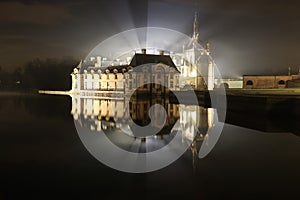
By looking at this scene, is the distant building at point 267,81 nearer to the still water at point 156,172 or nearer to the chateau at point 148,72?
the chateau at point 148,72

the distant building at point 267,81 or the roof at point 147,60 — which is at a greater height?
the roof at point 147,60

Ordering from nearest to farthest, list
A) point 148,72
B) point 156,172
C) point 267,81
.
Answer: point 156,172 < point 148,72 < point 267,81

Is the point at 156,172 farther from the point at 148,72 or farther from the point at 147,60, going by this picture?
the point at 147,60

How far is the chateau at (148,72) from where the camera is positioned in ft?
182

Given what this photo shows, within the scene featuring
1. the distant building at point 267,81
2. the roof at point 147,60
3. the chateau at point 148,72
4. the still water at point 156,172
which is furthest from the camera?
the distant building at point 267,81

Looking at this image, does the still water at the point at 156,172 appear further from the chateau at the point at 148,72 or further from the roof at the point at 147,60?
the roof at the point at 147,60

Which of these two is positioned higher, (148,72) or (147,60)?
(147,60)

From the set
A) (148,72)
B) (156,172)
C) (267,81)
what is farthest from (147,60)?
(156,172)

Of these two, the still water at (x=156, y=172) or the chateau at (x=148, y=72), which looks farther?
the chateau at (x=148, y=72)

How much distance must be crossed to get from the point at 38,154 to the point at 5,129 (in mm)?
6289

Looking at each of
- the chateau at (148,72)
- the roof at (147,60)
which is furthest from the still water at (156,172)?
the roof at (147,60)

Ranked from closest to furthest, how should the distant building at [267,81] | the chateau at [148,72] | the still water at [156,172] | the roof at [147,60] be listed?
1. the still water at [156,172]
2. the chateau at [148,72]
3. the roof at [147,60]
4. the distant building at [267,81]

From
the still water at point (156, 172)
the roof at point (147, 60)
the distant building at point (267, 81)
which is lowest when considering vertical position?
the still water at point (156, 172)

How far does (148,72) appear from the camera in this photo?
185ft
